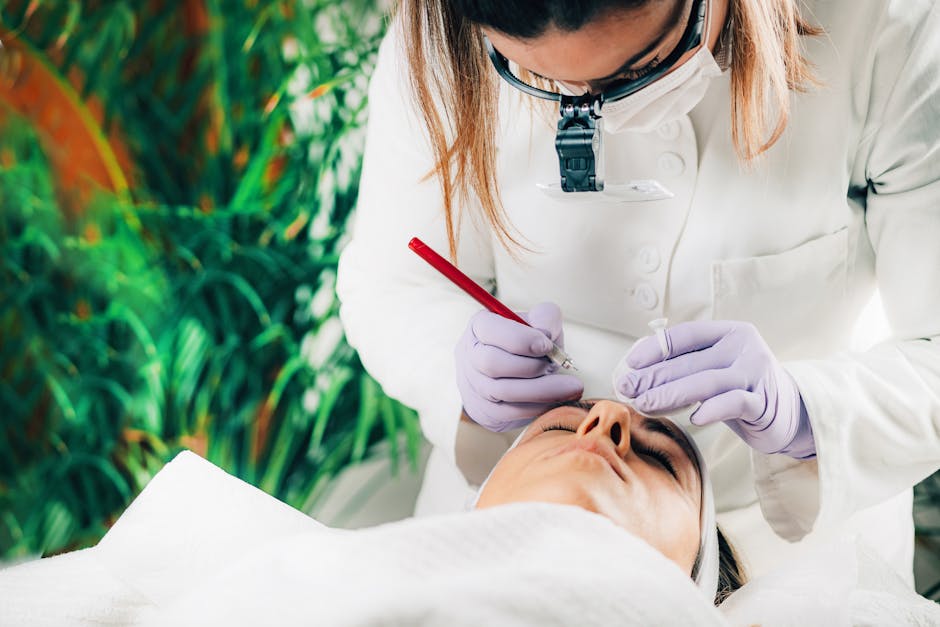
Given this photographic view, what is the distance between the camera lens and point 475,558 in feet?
2.18

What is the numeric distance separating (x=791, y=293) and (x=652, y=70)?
1.29ft

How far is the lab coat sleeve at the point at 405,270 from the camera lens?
1.18m

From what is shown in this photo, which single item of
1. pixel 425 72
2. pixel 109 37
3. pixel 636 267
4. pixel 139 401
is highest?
pixel 109 37

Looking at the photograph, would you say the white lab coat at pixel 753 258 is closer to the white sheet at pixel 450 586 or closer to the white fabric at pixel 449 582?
the white sheet at pixel 450 586

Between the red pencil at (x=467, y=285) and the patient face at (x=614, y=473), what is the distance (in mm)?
67

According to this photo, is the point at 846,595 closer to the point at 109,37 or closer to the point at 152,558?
the point at 152,558

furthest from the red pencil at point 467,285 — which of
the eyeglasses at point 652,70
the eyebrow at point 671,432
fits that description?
the eyeglasses at point 652,70

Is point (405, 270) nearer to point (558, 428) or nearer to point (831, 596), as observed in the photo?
point (558, 428)

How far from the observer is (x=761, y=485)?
1.04 m

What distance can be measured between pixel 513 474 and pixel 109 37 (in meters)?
1.25

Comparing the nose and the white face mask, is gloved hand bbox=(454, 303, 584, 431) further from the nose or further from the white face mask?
the white face mask

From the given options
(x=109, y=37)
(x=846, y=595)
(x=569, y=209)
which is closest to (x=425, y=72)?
(x=569, y=209)

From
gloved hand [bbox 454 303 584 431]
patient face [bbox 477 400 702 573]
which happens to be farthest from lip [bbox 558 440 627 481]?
gloved hand [bbox 454 303 584 431]

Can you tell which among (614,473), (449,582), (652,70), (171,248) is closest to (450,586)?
(449,582)
